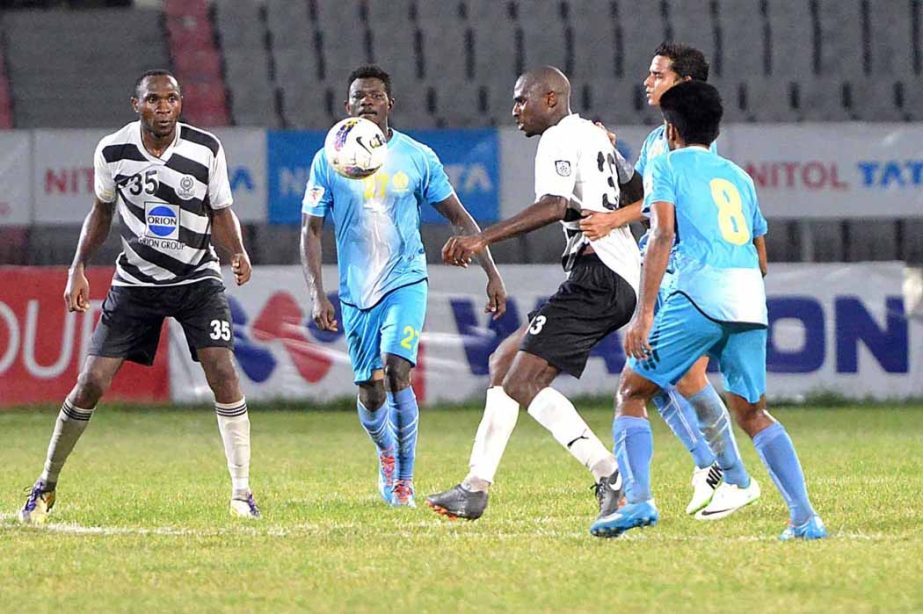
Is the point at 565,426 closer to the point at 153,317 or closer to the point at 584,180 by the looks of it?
the point at 584,180

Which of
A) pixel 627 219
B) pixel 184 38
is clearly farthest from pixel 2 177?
pixel 627 219

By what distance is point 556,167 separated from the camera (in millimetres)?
6855

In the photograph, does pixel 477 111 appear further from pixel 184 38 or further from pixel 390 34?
pixel 184 38

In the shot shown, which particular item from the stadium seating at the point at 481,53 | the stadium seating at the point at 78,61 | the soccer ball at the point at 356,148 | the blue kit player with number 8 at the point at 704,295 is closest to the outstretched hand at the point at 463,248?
the blue kit player with number 8 at the point at 704,295

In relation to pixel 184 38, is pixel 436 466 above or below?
below

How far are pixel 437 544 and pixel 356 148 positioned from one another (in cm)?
242

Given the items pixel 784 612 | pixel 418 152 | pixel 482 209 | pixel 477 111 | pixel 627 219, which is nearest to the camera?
pixel 784 612

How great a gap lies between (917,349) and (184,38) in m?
9.56

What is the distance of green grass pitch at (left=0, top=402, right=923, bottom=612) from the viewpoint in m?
5.17

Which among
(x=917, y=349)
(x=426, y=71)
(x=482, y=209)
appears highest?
(x=426, y=71)

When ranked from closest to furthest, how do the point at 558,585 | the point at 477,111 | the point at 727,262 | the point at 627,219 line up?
the point at 558,585, the point at 727,262, the point at 627,219, the point at 477,111

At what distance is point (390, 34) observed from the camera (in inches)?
765

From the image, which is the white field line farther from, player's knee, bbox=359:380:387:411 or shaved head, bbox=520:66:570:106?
shaved head, bbox=520:66:570:106

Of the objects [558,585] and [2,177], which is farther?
[2,177]
